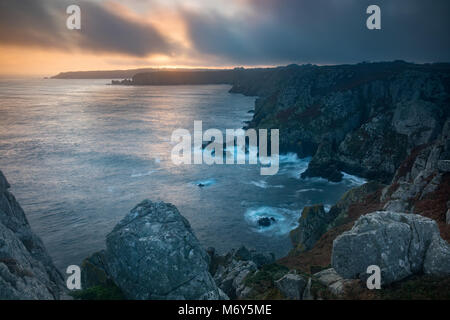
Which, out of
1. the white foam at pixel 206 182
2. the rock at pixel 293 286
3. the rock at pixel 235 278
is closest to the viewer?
the rock at pixel 293 286

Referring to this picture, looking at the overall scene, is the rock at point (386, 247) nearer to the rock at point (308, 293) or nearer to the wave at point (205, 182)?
the rock at point (308, 293)

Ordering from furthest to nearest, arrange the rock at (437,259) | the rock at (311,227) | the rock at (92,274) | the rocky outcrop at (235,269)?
the rock at (311,227), the rock at (92,274), the rocky outcrop at (235,269), the rock at (437,259)

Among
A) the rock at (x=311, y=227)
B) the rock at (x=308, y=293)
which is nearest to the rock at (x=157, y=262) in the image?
the rock at (x=308, y=293)

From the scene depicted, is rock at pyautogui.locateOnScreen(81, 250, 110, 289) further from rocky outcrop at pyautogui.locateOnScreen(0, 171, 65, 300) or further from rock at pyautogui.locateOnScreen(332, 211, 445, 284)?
rock at pyautogui.locateOnScreen(332, 211, 445, 284)

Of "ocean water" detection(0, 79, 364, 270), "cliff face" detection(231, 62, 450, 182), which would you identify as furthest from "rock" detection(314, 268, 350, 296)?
"cliff face" detection(231, 62, 450, 182)

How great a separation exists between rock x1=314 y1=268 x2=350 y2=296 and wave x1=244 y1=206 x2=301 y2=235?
1065 inches

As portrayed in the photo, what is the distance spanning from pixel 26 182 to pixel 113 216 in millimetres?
21304

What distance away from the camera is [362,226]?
13047 millimetres

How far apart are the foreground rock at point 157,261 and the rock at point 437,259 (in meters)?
8.67

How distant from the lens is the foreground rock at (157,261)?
41.1ft

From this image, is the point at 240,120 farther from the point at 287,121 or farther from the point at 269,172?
the point at 269,172

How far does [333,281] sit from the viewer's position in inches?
532

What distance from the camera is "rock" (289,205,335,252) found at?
33.0m

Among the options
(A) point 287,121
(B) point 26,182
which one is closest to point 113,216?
(B) point 26,182
